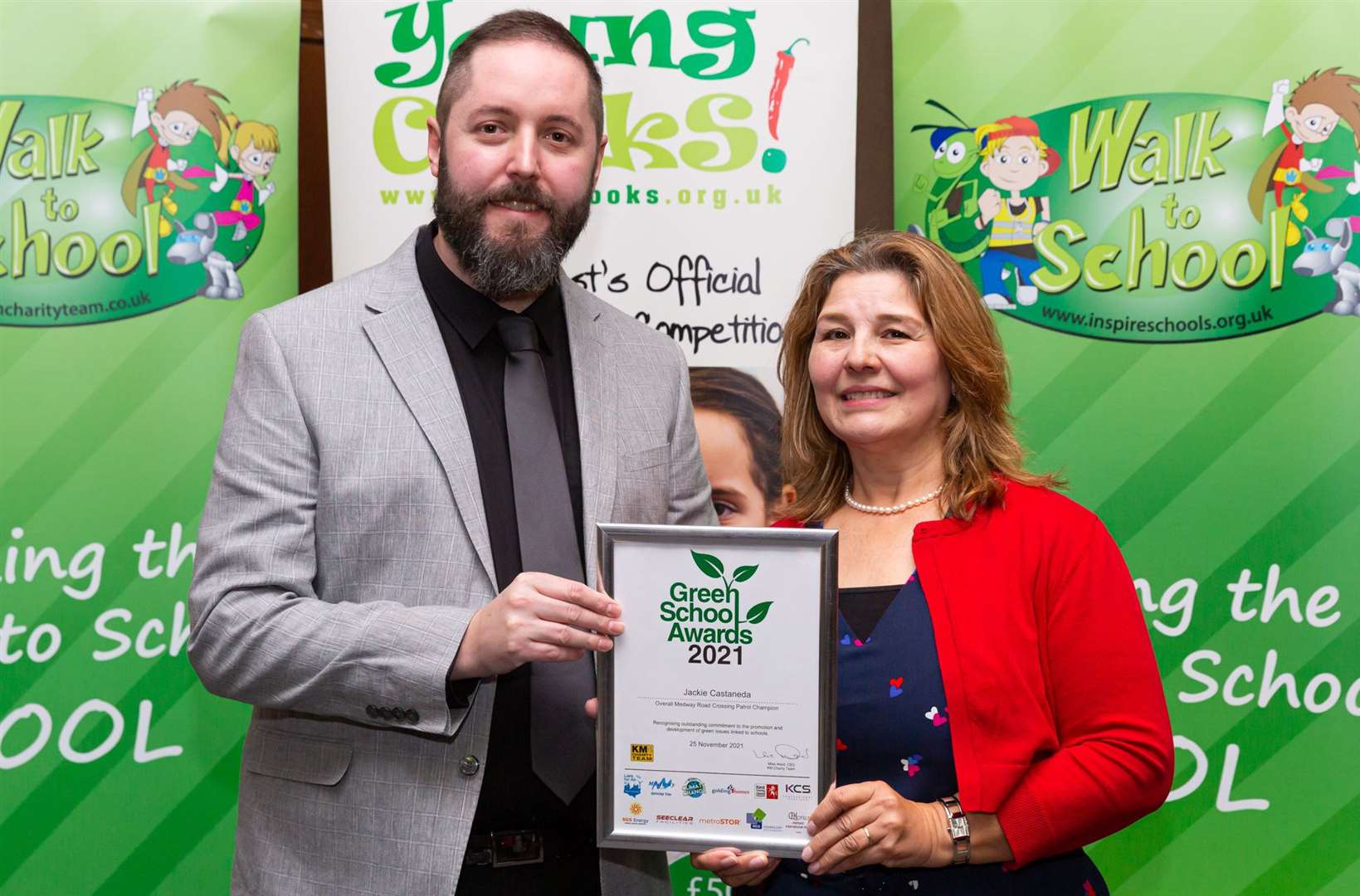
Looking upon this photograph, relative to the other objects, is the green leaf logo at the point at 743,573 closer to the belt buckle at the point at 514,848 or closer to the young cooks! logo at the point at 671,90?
the belt buckle at the point at 514,848

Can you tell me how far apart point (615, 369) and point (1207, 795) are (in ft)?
7.21

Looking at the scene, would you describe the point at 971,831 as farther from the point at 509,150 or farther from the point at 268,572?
the point at 509,150

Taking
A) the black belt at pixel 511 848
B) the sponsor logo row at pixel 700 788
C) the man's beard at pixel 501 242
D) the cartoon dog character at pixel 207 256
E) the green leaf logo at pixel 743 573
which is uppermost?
the cartoon dog character at pixel 207 256

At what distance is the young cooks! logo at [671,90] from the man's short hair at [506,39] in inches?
36.1

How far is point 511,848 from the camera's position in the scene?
1837 mm

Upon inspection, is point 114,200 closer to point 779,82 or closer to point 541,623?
point 779,82

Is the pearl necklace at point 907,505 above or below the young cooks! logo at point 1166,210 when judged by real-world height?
below

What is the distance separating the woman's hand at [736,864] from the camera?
1.68 meters

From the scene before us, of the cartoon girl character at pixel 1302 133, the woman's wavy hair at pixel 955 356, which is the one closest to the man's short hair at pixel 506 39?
the woman's wavy hair at pixel 955 356

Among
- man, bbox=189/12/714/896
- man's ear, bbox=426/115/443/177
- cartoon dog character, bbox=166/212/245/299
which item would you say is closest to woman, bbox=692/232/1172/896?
man, bbox=189/12/714/896

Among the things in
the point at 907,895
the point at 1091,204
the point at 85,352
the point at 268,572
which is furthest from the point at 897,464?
the point at 85,352

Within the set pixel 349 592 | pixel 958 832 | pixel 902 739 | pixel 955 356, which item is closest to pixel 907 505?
pixel 955 356

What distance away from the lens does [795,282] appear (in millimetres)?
2967

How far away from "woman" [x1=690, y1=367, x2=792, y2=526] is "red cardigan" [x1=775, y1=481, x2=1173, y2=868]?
1254 millimetres
